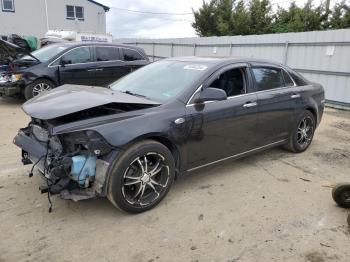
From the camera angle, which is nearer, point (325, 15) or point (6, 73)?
point (6, 73)

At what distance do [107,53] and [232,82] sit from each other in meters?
5.88

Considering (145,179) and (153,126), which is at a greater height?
(153,126)

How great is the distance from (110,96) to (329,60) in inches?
341

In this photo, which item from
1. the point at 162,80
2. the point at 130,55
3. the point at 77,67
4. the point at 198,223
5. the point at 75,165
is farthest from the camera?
the point at 130,55

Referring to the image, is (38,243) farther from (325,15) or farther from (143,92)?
(325,15)

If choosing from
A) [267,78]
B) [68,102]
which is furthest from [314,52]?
A: [68,102]

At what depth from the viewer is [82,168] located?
11.0 ft

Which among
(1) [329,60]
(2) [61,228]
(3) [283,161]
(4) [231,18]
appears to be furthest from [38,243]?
(4) [231,18]

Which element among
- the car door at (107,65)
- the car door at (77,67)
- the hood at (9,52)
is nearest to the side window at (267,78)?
the car door at (107,65)

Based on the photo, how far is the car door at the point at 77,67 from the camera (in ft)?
29.7

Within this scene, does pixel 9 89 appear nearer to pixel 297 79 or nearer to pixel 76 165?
pixel 76 165

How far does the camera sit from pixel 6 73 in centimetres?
883

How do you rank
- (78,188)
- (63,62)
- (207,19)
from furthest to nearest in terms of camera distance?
(207,19) → (63,62) → (78,188)

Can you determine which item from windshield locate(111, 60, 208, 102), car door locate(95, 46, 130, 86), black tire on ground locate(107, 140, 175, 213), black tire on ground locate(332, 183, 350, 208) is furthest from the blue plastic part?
car door locate(95, 46, 130, 86)
